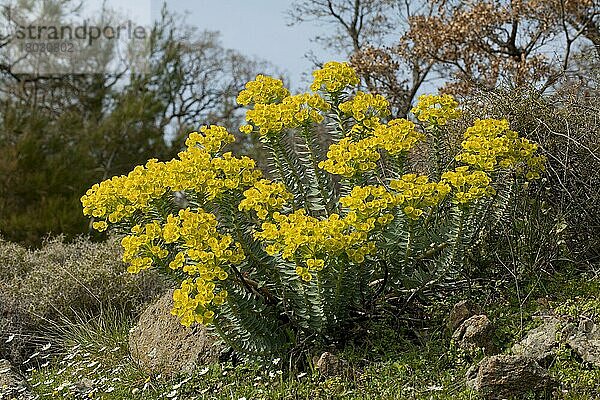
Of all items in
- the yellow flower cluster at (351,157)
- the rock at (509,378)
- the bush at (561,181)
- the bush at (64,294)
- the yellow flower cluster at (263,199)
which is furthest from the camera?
the bush at (64,294)

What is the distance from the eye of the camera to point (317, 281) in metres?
3.72

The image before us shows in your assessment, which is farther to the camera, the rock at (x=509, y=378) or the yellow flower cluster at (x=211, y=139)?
the yellow flower cluster at (x=211, y=139)

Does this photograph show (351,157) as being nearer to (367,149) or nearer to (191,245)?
(367,149)

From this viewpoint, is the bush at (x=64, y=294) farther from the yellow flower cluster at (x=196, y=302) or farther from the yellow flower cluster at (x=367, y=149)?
the yellow flower cluster at (x=367, y=149)

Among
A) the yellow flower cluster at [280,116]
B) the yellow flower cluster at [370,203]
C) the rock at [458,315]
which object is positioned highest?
the yellow flower cluster at [280,116]

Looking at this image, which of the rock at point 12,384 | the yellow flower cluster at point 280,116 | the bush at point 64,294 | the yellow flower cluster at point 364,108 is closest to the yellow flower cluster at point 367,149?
the yellow flower cluster at point 364,108

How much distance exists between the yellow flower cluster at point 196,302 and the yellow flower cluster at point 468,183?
1.30 metres

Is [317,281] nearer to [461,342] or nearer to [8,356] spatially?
[461,342]

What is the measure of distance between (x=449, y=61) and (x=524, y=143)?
512cm

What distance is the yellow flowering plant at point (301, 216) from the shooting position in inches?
142

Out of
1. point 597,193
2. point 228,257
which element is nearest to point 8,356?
point 228,257

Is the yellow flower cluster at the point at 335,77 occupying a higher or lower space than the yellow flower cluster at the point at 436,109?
higher

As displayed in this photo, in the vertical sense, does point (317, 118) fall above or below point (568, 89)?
below

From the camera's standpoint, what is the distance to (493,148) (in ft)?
12.9
